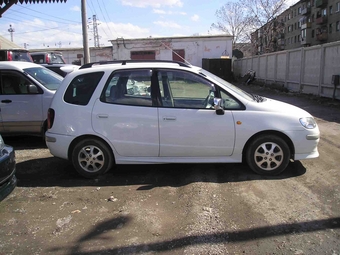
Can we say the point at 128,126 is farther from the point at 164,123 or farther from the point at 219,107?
the point at 219,107

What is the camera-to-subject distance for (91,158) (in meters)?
4.91

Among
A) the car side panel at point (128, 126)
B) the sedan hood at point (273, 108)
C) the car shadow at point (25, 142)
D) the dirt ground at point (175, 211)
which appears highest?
the sedan hood at point (273, 108)

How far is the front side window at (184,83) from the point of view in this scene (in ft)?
15.7

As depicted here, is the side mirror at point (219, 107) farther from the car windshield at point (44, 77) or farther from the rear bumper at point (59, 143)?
the car windshield at point (44, 77)

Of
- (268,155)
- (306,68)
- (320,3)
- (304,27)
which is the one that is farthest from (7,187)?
(304,27)

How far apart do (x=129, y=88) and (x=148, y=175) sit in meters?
1.45

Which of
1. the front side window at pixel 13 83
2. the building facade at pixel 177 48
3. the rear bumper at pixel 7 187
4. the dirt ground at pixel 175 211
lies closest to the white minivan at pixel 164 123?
the dirt ground at pixel 175 211

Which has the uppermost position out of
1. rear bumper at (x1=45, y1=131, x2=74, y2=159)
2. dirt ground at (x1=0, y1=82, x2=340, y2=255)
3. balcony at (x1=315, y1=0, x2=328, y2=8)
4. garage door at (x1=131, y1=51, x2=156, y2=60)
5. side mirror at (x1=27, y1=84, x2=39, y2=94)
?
balcony at (x1=315, y1=0, x2=328, y2=8)

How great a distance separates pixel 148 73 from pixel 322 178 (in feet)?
10.2

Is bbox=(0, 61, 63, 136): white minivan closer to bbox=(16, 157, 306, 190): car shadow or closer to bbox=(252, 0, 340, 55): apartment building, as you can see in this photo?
bbox=(16, 157, 306, 190): car shadow

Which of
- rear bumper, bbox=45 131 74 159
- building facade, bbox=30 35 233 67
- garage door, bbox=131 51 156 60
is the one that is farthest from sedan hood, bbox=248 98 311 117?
garage door, bbox=131 51 156 60

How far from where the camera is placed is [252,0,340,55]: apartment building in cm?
4347

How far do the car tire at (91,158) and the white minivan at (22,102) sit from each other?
2.26m

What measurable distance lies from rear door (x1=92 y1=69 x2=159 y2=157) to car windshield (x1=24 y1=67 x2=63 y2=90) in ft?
9.41
